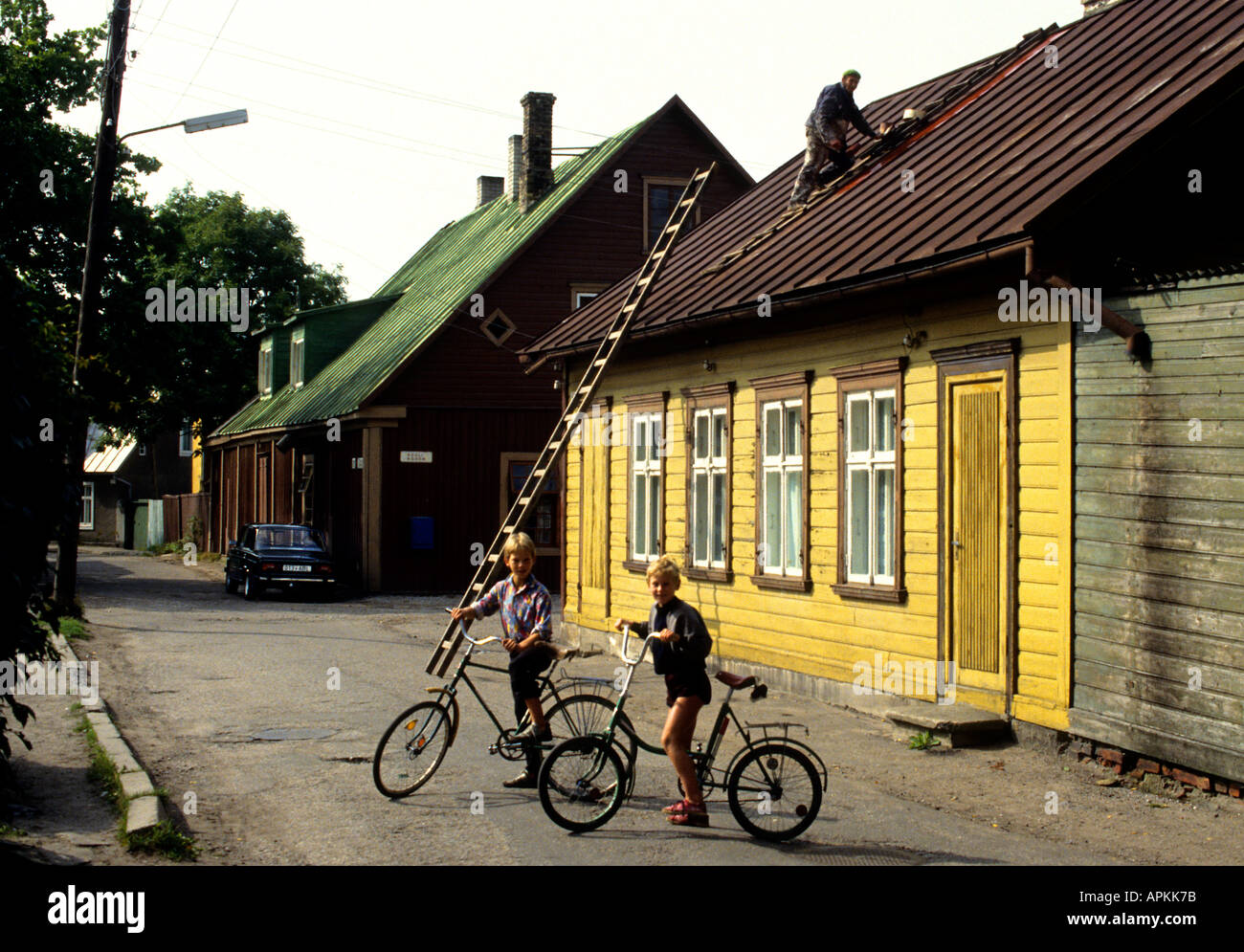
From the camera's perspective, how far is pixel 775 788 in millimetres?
7812

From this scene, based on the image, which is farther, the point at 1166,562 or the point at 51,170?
the point at 51,170

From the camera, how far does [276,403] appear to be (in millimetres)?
40125

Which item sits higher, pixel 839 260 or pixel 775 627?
pixel 839 260

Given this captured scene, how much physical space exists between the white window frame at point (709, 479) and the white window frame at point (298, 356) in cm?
2436

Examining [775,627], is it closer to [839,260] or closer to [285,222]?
[839,260]

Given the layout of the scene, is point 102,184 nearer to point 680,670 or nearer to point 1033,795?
point 680,670

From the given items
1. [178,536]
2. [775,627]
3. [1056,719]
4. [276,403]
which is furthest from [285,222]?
[1056,719]

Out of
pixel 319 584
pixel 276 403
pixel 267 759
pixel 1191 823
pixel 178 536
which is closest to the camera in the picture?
pixel 1191 823

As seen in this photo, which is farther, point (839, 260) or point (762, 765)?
point (839, 260)

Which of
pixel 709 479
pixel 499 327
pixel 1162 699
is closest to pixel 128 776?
pixel 1162 699

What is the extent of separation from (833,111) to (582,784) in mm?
11772

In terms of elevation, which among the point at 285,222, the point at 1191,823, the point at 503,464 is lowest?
the point at 1191,823
